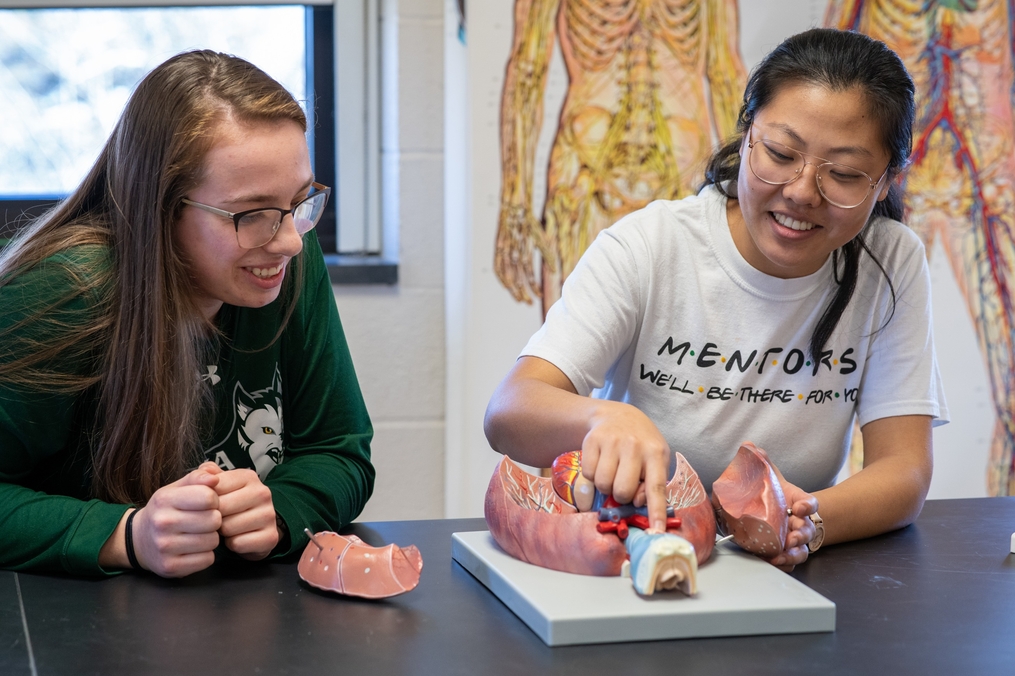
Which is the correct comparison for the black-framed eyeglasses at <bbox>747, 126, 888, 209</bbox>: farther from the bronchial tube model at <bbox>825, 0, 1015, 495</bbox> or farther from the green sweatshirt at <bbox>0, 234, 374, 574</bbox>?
the bronchial tube model at <bbox>825, 0, 1015, 495</bbox>

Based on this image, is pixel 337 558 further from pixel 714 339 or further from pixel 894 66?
pixel 894 66

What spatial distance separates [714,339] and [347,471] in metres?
0.50

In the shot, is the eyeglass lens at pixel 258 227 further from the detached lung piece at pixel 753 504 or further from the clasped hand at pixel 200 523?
the detached lung piece at pixel 753 504

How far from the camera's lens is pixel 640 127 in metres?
2.08

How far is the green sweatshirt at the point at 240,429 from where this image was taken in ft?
3.11

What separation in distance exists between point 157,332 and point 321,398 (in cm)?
23

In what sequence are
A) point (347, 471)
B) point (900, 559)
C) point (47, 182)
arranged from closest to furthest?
point (900, 559) → point (347, 471) → point (47, 182)

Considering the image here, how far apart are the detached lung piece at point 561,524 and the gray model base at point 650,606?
0.01m

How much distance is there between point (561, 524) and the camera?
0.88 m

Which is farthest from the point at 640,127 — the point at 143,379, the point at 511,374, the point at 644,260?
the point at 143,379

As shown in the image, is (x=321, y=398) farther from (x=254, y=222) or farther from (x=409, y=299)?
(x=409, y=299)

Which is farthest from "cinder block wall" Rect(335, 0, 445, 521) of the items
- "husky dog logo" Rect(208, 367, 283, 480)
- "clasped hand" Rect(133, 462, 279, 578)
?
"clasped hand" Rect(133, 462, 279, 578)

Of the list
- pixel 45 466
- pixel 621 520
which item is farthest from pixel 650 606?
pixel 45 466

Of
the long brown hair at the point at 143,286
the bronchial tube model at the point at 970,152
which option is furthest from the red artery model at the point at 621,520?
the bronchial tube model at the point at 970,152
